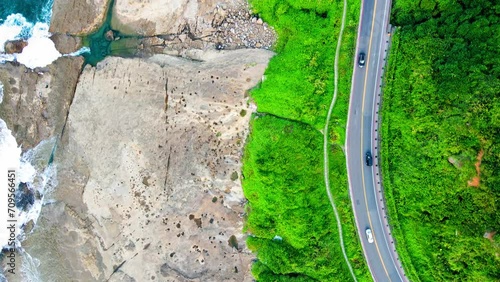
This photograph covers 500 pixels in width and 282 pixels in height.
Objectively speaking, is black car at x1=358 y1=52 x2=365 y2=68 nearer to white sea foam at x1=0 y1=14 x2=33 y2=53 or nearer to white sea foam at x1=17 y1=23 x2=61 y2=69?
white sea foam at x1=17 y1=23 x2=61 y2=69

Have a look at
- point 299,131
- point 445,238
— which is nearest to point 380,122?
point 299,131

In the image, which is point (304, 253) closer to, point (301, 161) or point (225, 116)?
point (301, 161)

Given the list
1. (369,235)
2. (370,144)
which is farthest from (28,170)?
(369,235)

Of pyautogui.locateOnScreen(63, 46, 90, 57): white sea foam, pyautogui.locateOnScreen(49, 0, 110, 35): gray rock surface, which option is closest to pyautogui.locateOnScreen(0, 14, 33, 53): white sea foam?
pyautogui.locateOnScreen(49, 0, 110, 35): gray rock surface

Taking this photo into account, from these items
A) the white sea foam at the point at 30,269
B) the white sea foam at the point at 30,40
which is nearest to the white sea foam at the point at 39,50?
the white sea foam at the point at 30,40

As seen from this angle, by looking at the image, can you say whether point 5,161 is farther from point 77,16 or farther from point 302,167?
point 302,167
